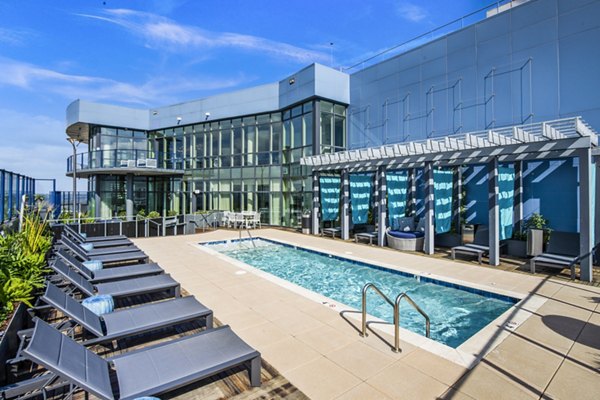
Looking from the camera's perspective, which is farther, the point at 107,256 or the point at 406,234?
the point at 406,234

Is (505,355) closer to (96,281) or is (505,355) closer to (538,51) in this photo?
(96,281)

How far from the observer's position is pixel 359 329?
4758 mm

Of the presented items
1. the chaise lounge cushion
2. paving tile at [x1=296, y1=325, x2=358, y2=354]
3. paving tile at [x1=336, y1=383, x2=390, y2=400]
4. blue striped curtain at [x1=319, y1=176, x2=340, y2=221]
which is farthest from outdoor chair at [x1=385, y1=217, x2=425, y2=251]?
paving tile at [x1=336, y1=383, x2=390, y2=400]

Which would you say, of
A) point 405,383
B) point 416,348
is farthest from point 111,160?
point 405,383

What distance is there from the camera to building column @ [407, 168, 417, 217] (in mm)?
13812

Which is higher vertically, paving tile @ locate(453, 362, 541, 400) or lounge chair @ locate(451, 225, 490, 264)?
lounge chair @ locate(451, 225, 490, 264)

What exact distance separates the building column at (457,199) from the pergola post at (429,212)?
2277 millimetres

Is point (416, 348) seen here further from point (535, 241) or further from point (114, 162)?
point (114, 162)

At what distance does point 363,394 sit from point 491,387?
4.55 feet

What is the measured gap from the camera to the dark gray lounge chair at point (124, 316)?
386cm

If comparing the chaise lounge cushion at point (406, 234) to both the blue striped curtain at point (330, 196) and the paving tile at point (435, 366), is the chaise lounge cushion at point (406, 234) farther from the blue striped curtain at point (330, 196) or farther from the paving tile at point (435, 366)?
the paving tile at point (435, 366)

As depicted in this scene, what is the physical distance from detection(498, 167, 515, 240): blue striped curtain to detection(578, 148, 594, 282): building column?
2.19m

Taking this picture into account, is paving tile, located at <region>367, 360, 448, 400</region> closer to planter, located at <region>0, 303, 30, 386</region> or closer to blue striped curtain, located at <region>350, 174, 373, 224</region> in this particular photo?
planter, located at <region>0, 303, 30, 386</region>

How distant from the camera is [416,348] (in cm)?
414
